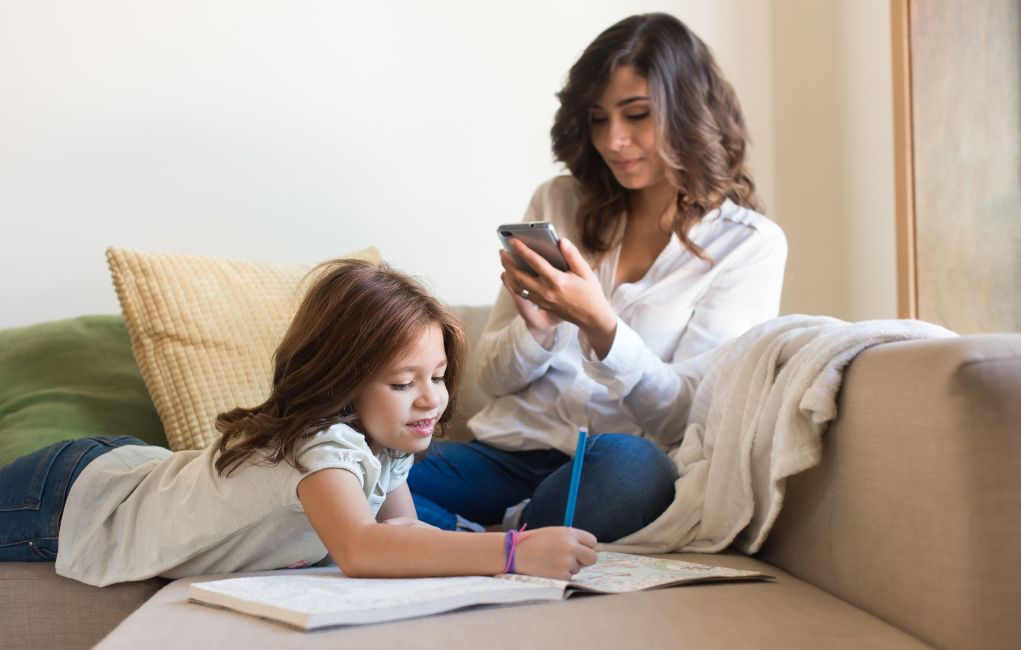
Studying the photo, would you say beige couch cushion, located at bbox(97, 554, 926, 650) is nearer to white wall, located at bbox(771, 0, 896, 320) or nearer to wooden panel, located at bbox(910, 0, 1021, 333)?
wooden panel, located at bbox(910, 0, 1021, 333)

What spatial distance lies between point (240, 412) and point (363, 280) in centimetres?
22

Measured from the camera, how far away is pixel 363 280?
125cm

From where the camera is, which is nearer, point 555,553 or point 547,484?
point 555,553

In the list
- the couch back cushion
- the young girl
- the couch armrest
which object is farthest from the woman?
the couch armrest

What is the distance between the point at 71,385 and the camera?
1.71 metres

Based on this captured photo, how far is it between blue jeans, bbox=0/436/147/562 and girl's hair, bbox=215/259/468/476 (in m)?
0.20

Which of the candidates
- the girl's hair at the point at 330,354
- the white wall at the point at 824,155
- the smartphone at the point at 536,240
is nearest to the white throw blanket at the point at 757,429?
the smartphone at the point at 536,240

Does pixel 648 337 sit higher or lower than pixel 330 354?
lower

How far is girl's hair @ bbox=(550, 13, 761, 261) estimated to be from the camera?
1.75 meters

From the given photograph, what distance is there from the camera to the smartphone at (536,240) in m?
1.44

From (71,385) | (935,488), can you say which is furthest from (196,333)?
(935,488)

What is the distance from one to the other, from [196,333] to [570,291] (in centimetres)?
62

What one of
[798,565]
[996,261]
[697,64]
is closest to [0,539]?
[798,565]

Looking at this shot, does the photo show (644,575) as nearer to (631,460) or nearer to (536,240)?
(631,460)
